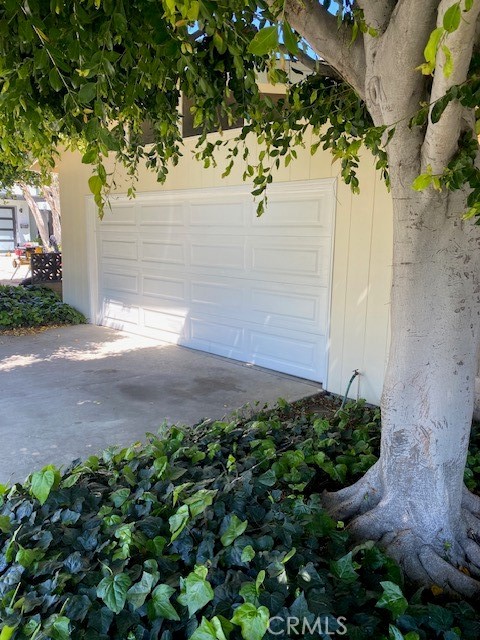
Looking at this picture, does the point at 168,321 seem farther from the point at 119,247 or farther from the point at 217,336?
the point at 119,247

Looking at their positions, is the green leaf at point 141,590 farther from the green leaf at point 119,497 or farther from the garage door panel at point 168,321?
the garage door panel at point 168,321

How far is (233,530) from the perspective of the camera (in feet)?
6.36

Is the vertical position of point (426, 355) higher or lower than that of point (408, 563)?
higher

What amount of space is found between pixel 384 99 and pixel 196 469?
80.4 inches

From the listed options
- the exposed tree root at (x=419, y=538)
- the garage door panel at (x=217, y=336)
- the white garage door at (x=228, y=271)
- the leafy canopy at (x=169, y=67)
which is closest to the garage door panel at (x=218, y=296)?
the white garage door at (x=228, y=271)

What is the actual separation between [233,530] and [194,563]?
19 centimetres

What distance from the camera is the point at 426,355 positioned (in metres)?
2.13

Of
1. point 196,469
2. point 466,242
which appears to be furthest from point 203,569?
point 466,242

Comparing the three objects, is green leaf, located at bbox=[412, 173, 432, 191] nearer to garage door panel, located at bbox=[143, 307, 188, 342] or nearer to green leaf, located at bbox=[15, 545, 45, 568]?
green leaf, located at bbox=[15, 545, 45, 568]

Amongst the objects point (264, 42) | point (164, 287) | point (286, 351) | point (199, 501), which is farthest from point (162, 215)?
point (264, 42)

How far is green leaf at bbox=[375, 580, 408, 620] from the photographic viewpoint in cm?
171

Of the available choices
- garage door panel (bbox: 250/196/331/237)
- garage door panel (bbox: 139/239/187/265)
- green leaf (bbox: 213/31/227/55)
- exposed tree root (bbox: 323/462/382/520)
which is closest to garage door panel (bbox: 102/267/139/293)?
garage door panel (bbox: 139/239/187/265)

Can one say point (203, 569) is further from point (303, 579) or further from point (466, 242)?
point (466, 242)

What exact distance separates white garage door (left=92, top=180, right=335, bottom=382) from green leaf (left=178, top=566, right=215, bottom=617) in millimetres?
3657
